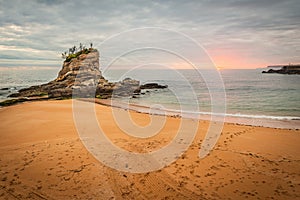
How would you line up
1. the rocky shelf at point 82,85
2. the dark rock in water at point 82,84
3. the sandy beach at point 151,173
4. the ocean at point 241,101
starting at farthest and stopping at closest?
the dark rock in water at point 82,84
the rocky shelf at point 82,85
the ocean at point 241,101
the sandy beach at point 151,173

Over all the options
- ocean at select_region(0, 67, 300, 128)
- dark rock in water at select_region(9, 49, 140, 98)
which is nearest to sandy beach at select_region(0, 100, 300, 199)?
ocean at select_region(0, 67, 300, 128)

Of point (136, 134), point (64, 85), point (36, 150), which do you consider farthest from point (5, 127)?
point (64, 85)

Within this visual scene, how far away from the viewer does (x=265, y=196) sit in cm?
527

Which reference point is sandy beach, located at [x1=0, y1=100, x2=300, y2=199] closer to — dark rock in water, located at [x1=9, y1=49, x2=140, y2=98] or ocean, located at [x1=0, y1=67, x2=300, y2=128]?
ocean, located at [x1=0, y1=67, x2=300, y2=128]

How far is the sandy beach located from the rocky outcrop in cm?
2191

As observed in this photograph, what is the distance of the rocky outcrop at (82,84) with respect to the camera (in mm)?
31297

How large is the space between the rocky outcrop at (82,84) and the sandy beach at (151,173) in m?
21.9

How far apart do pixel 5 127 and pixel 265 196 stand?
1302 centimetres

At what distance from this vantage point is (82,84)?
107ft

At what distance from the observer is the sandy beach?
5.40 m

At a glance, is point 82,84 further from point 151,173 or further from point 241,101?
point 151,173

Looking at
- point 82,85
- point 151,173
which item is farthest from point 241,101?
point 151,173

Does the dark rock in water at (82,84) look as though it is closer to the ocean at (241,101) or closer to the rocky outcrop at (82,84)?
the rocky outcrop at (82,84)

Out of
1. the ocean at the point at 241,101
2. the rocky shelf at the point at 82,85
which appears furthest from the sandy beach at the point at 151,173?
the rocky shelf at the point at 82,85
